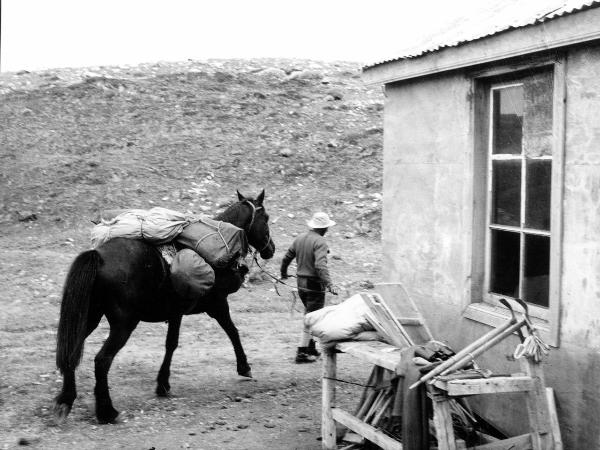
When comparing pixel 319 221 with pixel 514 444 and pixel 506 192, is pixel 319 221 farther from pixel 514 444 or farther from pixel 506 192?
pixel 514 444

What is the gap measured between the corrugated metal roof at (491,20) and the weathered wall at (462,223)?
0.29 metres

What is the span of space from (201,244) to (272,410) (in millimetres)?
1699

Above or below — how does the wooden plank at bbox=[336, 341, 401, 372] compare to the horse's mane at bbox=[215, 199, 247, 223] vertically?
below

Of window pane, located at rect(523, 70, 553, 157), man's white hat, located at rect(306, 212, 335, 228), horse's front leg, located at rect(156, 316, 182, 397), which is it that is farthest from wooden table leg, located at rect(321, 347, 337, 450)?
man's white hat, located at rect(306, 212, 335, 228)

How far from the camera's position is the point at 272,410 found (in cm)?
762

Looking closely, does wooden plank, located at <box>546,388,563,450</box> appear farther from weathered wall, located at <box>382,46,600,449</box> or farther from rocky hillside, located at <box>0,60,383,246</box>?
rocky hillside, located at <box>0,60,383,246</box>

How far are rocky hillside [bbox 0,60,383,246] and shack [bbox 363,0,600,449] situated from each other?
10359 millimetres

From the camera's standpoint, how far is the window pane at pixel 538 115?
5477 mm

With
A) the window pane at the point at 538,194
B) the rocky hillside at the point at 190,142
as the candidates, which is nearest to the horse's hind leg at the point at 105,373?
the window pane at the point at 538,194

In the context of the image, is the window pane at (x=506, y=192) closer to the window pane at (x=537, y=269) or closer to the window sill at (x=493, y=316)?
the window pane at (x=537, y=269)

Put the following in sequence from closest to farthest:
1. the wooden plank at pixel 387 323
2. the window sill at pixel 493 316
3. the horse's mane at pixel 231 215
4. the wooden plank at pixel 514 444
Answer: the wooden plank at pixel 514 444 < the window sill at pixel 493 316 < the wooden plank at pixel 387 323 < the horse's mane at pixel 231 215

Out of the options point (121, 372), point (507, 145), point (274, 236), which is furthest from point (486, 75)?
point (274, 236)

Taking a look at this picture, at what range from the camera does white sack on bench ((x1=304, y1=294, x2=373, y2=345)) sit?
19.8 ft

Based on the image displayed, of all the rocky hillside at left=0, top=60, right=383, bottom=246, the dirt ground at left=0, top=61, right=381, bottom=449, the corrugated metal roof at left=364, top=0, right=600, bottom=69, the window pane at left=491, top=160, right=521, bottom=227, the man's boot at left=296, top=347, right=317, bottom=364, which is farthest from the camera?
the rocky hillside at left=0, top=60, right=383, bottom=246
